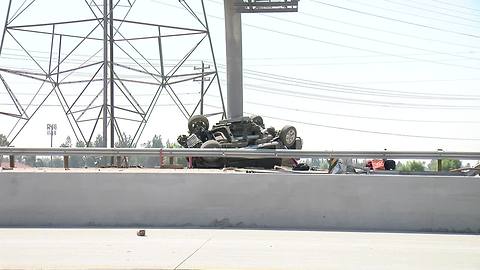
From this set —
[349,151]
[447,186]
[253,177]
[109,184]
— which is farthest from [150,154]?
[447,186]

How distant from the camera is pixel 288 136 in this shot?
21.7m

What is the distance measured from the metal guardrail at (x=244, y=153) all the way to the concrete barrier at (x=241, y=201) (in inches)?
40.4

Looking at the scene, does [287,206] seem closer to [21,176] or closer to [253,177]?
[253,177]

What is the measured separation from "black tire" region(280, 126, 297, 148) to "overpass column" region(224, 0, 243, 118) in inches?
288

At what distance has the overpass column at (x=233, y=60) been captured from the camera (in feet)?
93.9

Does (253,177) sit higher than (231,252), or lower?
higher

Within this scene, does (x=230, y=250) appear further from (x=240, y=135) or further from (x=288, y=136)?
(x=240, y=135)

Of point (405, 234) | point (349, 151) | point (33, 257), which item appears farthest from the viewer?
point (349, 151)

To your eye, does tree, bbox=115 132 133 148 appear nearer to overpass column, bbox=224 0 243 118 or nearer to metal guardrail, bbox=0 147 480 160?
overpass column, bbox=224 0 243 118

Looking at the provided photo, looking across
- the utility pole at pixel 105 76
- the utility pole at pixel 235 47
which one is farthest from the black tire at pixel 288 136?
the utility pole at pixel 105 76

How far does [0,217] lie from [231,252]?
5.70m

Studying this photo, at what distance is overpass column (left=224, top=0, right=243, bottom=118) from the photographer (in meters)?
28.6

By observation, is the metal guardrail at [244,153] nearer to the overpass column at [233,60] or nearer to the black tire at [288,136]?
the black tire at [288,136]

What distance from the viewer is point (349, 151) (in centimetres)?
1285
